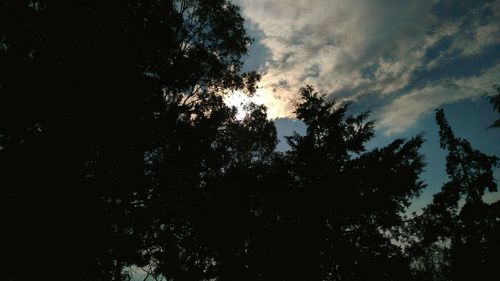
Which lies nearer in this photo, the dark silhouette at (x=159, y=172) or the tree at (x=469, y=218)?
the dark silhouette at (x=159, y=172)

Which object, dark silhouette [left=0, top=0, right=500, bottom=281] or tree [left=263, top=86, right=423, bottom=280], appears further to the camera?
tree [left=263, top=86, right=423, bottom=280]

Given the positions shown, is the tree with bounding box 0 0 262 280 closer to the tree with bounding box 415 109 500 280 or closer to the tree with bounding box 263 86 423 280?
the tree with bounding box 263 86 423 280

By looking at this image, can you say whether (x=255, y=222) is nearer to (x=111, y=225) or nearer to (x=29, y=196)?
(x=111, y=225)

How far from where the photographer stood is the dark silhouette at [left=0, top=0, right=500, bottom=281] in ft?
22.9

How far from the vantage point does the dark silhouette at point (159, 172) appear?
22.9ft

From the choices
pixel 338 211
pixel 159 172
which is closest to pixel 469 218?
pixel 338 211

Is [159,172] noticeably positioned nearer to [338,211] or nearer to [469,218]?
[338,211]

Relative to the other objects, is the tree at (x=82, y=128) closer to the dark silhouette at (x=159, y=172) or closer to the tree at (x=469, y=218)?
the dark silhouette at (x=159, y=172)

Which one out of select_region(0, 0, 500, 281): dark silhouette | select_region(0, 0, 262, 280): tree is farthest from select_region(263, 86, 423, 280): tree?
select_region(0, 0, 262, 280): tree

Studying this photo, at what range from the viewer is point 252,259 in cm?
1472

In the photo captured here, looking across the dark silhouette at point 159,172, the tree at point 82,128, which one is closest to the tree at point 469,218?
the dark silhouette at point 159,172

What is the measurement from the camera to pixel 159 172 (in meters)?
8.90

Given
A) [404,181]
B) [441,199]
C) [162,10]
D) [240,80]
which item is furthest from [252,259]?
[441,199]

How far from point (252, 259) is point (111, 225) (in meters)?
8.74
